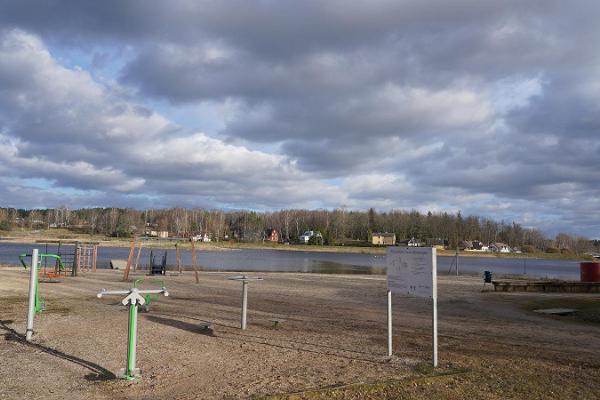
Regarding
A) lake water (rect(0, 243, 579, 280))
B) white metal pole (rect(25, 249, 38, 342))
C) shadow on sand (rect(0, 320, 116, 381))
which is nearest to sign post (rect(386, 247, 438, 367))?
shadow on sand (rect(0, 320, 116, 381))

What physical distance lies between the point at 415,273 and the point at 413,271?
0.19ft

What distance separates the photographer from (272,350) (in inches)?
344

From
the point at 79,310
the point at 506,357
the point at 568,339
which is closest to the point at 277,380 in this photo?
the point at 506,357

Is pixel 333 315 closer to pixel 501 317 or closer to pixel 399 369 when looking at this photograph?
pixel 501 317

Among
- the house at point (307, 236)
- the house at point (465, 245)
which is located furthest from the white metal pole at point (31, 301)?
the house at point (465, 245)

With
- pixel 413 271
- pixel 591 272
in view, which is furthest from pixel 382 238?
pixel 413 271

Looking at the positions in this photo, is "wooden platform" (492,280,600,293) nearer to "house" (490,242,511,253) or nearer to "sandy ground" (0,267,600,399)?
"sandy ground" (0,267,600,399)

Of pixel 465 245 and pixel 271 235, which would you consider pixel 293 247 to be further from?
pixel 465 245

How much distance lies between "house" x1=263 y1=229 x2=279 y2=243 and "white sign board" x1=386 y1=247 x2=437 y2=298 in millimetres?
147722

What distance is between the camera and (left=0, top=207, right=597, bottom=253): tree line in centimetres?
15112

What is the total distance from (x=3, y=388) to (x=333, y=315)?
8.49 meters

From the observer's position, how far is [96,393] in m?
6.21

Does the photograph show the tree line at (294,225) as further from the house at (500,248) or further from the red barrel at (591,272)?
the red barrel at (591,272)

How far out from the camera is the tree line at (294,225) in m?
151
